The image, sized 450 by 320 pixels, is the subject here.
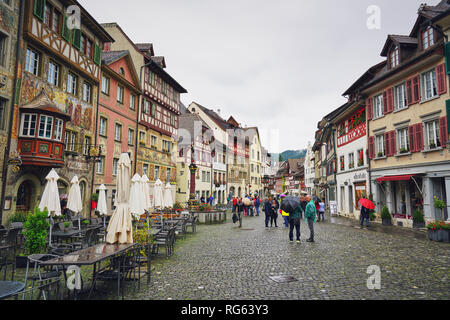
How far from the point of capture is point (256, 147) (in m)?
67.3

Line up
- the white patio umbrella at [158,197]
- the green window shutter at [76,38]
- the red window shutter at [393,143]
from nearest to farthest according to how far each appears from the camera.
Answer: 1. the white patio umbrella at [158,197]
2. the green window shutter at [76,38]
3. the red window shutter at [393,143]

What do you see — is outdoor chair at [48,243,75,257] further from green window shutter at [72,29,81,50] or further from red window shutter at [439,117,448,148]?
red window shutter at [439,117,448,148]

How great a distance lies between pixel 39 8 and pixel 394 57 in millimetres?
20504

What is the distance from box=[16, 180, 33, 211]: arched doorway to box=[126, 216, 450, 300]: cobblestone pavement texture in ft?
28.6

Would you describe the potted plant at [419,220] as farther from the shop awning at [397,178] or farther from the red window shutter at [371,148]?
the red window shutter at [371,148]

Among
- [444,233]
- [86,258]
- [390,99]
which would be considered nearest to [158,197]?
[86,258]

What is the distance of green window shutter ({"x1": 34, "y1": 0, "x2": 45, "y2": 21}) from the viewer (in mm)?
14627

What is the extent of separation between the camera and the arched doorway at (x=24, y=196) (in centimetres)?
1451

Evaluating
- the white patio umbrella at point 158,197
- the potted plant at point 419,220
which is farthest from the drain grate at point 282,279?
the potted plant at point 419,220

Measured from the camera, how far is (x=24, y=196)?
1478cm

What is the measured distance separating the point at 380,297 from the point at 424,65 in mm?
15704

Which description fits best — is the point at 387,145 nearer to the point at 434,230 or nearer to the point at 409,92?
the point at 409,92

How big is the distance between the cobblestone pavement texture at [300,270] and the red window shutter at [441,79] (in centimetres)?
815

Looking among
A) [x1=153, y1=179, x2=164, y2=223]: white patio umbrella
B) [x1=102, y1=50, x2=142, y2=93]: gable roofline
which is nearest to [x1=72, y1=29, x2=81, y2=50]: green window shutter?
[x1=102, y1=50, x2=142, y2=93]: gable roofline
